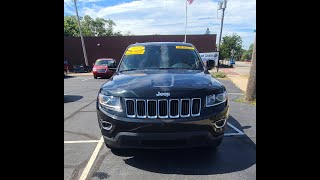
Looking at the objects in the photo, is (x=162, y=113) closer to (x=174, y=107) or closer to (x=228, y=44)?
(x=174, y=107)

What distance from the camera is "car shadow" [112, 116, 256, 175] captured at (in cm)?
388

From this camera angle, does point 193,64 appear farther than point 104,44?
No

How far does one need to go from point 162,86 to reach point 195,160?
3.82ft

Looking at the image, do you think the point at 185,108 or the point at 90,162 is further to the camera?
the point at 90,162

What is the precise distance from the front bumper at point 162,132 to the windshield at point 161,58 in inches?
64.0

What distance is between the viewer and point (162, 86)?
3762mm

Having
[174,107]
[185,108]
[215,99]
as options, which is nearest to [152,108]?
[174,107]

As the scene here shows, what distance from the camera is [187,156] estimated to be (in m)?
4.32

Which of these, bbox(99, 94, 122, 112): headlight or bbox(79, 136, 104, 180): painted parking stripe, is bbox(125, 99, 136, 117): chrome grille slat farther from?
bbox(79, 136, 104, 180): painted parking stripe

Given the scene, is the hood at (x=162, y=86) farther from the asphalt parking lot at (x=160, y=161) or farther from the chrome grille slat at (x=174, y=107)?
the asphalt parking lot at (x=160, y=161)
